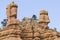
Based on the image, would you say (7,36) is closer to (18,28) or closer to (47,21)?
(18,28)

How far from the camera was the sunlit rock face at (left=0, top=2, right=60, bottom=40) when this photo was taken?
81.4ft

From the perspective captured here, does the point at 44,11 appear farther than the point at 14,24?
Yes

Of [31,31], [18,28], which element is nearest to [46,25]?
[31,31]

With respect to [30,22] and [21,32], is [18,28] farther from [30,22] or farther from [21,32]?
[30,22]

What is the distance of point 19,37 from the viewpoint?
81.3 ft

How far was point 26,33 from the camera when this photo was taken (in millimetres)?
26062

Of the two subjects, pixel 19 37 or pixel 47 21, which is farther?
pixel 47 21

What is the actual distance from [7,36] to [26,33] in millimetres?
2194

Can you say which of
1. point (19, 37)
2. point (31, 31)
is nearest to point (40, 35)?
point (31, 31)

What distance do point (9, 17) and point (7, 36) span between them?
198cm

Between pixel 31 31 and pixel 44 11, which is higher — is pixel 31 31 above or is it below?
below

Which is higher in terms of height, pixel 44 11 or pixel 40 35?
pixel 44 11

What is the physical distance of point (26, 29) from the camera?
85.4ft

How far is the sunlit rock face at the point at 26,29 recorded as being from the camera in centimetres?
2481
